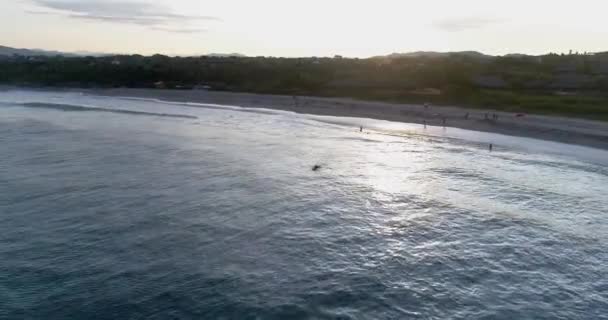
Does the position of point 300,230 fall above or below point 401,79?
below

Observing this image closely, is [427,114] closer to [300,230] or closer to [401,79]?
[401,79]

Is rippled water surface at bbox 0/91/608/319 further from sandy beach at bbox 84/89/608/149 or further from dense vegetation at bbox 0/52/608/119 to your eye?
dense vegetation at bbox 0/52/608/119

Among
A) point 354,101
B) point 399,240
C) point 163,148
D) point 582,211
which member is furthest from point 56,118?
point 582,211

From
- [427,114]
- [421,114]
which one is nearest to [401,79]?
[421,114]

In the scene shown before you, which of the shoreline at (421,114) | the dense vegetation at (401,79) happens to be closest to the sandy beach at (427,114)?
the shoreline at (421,114)

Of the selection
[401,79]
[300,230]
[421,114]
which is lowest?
[300,230]

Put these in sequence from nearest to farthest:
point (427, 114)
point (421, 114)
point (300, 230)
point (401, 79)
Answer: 1. point (300, 230)
2. point (427, 114)
3. point (421, 114)
4. point (401, 79)

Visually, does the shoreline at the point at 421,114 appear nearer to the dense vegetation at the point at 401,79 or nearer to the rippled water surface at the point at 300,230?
the dense vegetation at the point at 401,79
